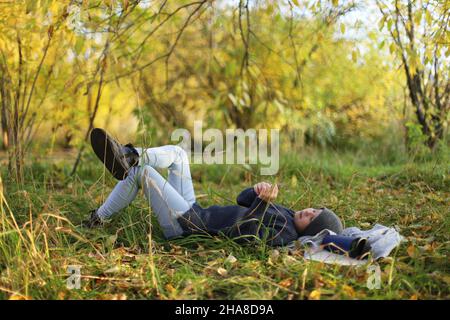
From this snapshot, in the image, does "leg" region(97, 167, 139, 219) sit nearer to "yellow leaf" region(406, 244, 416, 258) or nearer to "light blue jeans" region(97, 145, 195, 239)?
"light blue jeans" region(97, 145, 195, 239)

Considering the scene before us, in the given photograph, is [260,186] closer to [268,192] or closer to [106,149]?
[268,192]

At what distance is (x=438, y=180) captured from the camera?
419 centimetres

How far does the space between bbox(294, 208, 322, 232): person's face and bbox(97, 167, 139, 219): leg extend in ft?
3.03

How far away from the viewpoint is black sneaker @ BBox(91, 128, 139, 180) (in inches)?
109

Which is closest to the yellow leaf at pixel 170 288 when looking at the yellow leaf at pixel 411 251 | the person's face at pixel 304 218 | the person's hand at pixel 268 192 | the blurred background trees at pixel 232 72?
the person's hand at pixel 268 192

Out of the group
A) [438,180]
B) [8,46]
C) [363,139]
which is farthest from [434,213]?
[363,139]

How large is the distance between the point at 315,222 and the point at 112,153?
1145 mm

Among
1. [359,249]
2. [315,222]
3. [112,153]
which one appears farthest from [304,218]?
[112,153]

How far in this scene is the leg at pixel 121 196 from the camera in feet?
9.65

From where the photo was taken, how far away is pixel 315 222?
111 inches

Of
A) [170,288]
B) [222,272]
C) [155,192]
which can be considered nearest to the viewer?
[170,288]

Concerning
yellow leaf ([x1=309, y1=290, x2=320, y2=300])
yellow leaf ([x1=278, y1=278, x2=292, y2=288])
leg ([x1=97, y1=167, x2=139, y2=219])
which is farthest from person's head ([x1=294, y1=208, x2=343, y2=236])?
leg ([x1=97, y1=167, x2=139, y2=219])
